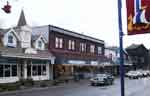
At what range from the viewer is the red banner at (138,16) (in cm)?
617

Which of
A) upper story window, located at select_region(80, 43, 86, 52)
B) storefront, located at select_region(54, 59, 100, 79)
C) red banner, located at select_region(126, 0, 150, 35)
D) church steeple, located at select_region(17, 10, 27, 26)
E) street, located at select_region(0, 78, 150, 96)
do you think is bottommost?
street, located at select_region(0, 78, 150, 96)

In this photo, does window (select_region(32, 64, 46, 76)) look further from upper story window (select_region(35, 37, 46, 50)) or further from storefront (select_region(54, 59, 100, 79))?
storefront (select_region(54, 59, 100, 79))

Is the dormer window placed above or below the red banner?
above

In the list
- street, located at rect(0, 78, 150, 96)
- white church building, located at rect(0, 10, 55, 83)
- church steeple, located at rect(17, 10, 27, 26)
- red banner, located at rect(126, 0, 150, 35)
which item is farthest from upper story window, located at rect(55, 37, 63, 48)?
red banner, located at rect(126, 0, 150, 35)

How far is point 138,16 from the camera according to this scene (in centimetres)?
617

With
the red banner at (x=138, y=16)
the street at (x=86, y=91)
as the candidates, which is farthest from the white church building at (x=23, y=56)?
the red banner at (x=138, y=16)

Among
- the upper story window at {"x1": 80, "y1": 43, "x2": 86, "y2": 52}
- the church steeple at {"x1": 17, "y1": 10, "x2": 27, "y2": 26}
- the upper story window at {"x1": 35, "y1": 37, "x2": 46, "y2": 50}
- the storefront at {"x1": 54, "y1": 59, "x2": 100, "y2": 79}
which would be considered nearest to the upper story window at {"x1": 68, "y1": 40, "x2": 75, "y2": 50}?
the storefront at {"x1": 54, "y1": 59, "x2": 100, "y2": 79}

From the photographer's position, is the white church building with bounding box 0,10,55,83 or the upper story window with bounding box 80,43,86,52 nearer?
the white church building with bounding box 0,10,55,83

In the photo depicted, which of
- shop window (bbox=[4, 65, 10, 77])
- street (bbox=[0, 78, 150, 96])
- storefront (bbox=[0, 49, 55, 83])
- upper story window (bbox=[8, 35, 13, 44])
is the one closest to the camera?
street (bbox=[0, 78, 150, 96])

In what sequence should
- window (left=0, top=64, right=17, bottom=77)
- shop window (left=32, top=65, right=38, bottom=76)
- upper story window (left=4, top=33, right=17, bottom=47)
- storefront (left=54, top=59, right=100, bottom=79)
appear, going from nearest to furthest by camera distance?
1. window (left=0, top=64, right=17, bottom=77)
2. upper story window (left=4, top=33, right=17, bottom=47)
3. shop window (left=32, top=65, right=38, bottom=76)
4. storefront (left=54, top=59, right=100, bottom=79)

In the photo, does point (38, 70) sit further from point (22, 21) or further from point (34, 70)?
point (22, 21)

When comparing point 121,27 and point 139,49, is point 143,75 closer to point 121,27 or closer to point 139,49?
point 139,49

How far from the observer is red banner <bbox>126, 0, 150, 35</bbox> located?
6172 millimetres

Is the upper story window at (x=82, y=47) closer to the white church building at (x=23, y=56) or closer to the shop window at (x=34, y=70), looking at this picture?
the white church building at (x=23, y=56)
